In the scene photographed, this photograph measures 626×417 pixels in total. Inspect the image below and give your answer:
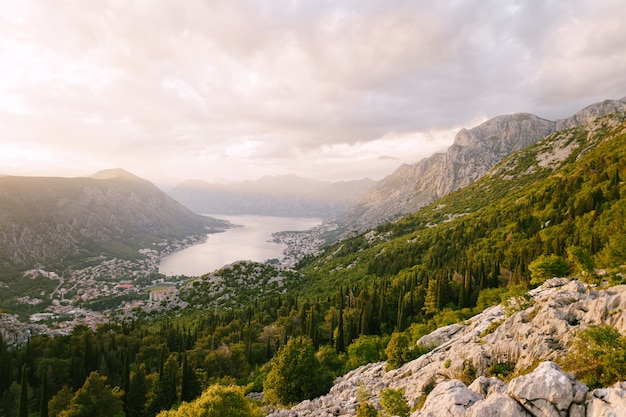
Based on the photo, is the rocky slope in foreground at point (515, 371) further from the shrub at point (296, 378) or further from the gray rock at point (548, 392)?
the shrub at point (296, 378)

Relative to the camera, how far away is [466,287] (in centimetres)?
6725

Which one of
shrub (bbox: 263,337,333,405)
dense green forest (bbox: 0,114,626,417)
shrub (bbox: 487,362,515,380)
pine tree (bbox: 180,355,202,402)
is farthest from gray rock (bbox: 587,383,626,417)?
pine tree (bbox: 180,355,202,402)

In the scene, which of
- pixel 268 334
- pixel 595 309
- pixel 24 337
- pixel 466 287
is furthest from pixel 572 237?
pixel 24 337

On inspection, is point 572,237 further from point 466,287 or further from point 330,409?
point 330,409

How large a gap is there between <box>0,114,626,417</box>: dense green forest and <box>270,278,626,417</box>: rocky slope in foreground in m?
5.50

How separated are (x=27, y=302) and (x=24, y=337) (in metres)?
125

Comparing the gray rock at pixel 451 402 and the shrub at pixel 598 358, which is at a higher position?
the shrub at pixel 598 358

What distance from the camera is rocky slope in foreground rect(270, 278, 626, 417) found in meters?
16.6

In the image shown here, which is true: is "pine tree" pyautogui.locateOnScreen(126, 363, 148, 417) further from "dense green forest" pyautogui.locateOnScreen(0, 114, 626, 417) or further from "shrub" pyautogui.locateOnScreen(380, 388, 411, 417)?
"shrub" pyautogui.locateOnScreen(380, 388, 411, 417)

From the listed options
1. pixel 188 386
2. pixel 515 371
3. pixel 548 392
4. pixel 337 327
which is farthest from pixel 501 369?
pixel 188 386

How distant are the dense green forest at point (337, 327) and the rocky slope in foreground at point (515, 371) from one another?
550 cm

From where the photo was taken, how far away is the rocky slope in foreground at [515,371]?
16.6 metres

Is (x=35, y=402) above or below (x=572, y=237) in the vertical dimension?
below

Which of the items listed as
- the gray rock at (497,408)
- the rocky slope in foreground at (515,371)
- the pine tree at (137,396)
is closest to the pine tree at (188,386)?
the pine tree at (137,396)
